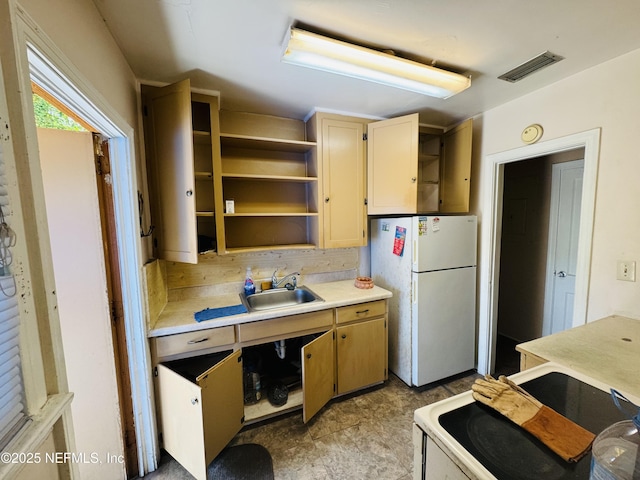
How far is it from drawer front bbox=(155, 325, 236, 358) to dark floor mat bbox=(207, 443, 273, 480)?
682mm

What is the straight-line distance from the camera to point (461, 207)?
226 centimetres

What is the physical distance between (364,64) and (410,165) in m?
0.95

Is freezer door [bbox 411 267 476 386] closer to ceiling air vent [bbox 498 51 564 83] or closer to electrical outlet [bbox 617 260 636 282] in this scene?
electrical outlet [bbox 617 260 636 282]

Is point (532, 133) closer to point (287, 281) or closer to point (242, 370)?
point (287, 281)

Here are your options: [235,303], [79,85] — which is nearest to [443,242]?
[235,303]

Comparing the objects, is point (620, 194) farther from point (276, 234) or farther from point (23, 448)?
point (23, 448)

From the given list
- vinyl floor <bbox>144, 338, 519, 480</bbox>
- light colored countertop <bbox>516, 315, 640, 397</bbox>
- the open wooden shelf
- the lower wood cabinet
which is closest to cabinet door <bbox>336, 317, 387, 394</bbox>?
the lower wood cabinet

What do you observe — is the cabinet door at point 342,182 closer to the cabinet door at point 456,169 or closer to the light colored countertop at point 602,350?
the cabinet door at point 456,169

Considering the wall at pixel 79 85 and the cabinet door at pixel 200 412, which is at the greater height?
the wall at pixel 79 85

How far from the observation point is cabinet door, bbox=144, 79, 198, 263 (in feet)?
4.90

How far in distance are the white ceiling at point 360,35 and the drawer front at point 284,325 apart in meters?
1.60

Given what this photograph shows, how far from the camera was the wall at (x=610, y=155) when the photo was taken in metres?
1.43

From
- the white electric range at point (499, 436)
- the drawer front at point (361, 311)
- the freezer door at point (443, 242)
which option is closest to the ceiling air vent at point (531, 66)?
the freezer door at point (443, 242)

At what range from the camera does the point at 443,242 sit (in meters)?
2.09
